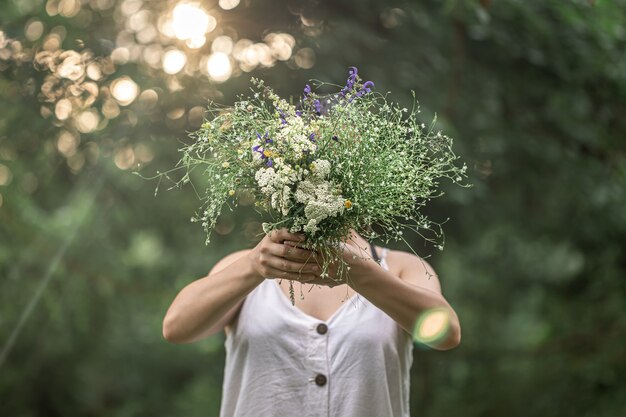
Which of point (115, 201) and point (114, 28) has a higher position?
point (114, 28)

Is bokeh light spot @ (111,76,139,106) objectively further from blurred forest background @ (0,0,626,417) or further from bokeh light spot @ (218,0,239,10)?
bokeh light spot @ (218,0,239,10)

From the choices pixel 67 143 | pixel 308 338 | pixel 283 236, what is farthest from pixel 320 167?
pixel 67 143

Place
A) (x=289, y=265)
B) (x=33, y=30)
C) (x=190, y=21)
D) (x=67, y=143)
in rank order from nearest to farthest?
(x=289, y=265), (x=33, y=30), (x=190, y=21), (x=67, y=143)

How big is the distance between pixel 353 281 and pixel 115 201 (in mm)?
4055

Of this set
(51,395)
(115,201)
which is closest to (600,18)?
(115,201)

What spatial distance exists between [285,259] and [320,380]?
1.44ft

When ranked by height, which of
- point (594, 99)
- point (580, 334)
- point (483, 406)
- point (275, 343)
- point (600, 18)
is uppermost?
point (600, 18)

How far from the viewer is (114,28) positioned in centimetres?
445

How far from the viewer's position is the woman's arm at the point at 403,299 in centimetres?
197

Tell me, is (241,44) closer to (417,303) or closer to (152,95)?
(152,95)

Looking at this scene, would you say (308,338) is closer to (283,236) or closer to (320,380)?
(320,380)

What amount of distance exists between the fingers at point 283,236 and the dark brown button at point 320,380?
0.47 m

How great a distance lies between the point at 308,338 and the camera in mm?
2166

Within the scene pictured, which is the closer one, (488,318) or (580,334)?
(580,334)
